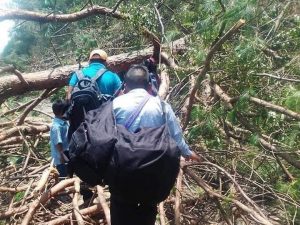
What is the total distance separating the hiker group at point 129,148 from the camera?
1.97 metres

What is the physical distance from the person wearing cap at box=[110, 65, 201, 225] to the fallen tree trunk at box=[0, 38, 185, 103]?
2.56m

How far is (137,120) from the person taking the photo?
2.17 meters

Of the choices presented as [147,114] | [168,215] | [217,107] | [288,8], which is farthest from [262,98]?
[147,114]

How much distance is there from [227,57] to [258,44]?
0.30m

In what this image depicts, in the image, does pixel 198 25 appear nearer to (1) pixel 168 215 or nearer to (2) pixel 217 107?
(2) pixel 217 107

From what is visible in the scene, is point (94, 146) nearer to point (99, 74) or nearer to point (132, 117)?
point (132, 117)

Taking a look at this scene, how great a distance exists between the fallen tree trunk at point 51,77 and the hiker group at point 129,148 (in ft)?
7.93

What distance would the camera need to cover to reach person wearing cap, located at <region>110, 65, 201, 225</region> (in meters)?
2.18

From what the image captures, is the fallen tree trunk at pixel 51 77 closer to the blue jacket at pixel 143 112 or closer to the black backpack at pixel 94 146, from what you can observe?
the blue jacket at pixel 143 112

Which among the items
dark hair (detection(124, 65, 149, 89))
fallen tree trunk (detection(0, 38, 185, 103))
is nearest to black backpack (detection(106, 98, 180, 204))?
dark hair (detection(124, 65, 149, 89))

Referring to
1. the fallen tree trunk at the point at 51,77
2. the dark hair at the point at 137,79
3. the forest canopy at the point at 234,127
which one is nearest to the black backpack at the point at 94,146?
the dark hair at the point at 137,79

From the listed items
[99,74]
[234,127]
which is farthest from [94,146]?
[234,127]

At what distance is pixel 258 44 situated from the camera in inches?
124

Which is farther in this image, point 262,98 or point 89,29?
point 89,29
